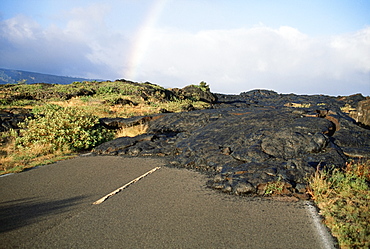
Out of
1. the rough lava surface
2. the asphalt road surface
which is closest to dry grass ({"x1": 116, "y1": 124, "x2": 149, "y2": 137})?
the rough lava surface

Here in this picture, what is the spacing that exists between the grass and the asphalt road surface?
24 centimetres

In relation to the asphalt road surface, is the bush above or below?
above

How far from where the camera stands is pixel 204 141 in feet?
33.7

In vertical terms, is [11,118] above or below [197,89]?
below

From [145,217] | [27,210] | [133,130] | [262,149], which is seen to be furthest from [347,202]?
[133,130]

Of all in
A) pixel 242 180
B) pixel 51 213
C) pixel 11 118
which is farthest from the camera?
pixel 11 118

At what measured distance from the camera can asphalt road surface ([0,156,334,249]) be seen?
12.8 feet

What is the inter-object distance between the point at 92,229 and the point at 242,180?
143 inches

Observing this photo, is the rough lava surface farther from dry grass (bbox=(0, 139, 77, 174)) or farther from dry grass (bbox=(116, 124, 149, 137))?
dry grass (bbox=(116, 124, 149, 137))

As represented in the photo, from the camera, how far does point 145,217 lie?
15.6 ft

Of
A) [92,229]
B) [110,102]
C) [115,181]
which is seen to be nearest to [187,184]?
[115,181]

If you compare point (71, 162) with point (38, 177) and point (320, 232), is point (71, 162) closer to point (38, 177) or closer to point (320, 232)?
point (38, 177)

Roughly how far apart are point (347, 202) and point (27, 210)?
6.23 meters

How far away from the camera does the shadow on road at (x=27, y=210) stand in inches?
180
